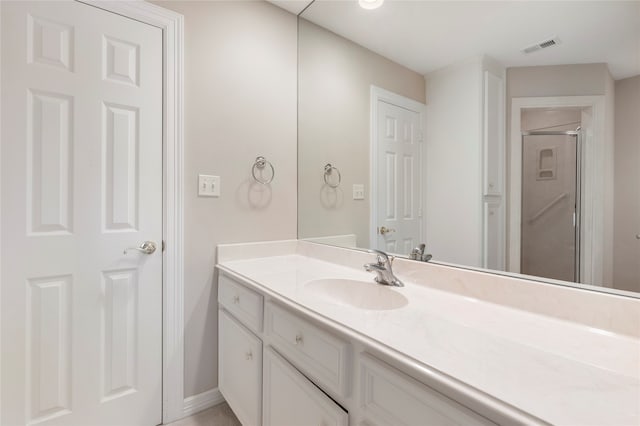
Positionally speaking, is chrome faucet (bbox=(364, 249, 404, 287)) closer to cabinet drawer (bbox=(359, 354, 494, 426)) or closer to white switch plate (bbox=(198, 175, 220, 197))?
cabinet drawer (bbox=(359, 354, 494, 426))

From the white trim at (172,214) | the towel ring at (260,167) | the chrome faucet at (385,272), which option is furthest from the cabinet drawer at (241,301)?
the towel ring at (260,167)

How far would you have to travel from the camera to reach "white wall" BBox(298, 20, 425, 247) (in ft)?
5.41

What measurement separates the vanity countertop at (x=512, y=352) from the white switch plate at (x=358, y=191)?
701 mm

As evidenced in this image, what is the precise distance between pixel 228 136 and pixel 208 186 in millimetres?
311

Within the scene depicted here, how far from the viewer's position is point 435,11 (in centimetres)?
126

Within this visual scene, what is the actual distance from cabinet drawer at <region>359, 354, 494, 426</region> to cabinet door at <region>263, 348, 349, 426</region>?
131mm

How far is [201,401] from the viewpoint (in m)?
1.59

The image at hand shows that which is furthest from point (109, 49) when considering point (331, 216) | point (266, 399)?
point (266, 399)

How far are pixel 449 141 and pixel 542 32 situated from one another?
1.39ft

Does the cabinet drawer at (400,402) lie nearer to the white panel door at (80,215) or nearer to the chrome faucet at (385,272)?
the chrome faucet at (385,272)

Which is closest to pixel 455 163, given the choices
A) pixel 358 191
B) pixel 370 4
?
pixel 358 191

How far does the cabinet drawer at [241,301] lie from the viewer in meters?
1.22

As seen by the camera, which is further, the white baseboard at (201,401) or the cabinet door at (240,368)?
the white baseboard at (201,401)

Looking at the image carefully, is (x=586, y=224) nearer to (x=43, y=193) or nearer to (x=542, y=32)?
(x=542, y=32)
